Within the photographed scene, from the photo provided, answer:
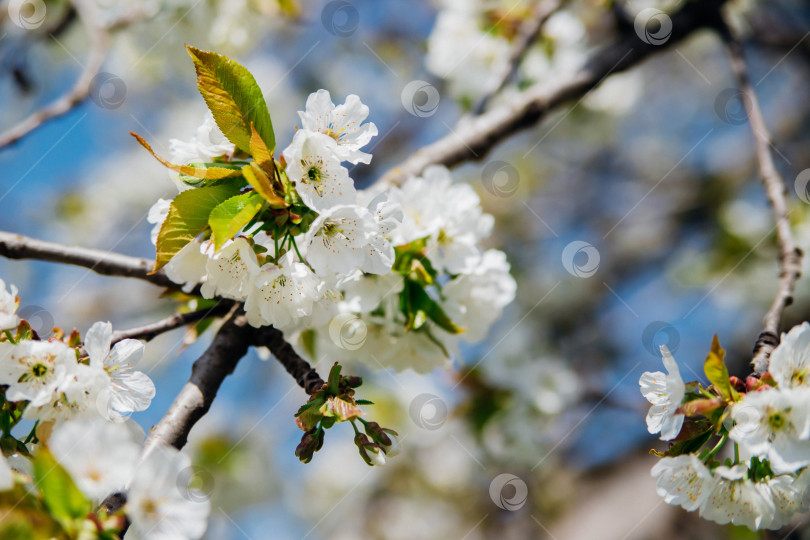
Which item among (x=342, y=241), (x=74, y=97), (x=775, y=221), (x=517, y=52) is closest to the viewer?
(x=342, y=241)

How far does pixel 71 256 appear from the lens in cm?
118

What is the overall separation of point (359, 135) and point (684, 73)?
15.3 feet

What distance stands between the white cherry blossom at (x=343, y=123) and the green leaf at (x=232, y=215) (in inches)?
6.3

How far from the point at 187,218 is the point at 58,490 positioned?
426 millimetres

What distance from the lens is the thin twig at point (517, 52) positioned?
1.92m

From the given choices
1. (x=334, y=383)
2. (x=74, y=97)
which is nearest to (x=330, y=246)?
(x=334, y=383)

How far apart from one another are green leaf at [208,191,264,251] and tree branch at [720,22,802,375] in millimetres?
911

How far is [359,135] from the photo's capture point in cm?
105

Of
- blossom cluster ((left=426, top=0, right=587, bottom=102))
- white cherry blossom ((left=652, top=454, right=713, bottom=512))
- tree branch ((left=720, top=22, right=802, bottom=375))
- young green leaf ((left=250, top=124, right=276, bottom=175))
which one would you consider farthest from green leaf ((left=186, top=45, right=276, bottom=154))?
blossom cluster ((left=426, top=0, right=587, bottom=102))

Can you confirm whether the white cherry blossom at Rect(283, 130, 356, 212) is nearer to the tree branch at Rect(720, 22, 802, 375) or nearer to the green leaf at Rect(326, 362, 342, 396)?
the green leaf at Rect(326, 362, 342, 396)

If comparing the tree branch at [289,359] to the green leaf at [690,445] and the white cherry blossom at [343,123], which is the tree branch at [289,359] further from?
the green leaf at [690,445]

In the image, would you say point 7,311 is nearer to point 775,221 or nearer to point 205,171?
point 205,171

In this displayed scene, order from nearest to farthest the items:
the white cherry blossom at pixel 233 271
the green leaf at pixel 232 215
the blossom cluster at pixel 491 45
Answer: the green leaf at pixel 232 215 → the white cherry blossom at pixel 233 271 → the blossom cluster at pixel 491 45

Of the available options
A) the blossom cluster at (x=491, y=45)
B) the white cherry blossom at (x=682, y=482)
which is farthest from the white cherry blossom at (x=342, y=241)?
the blossom cluster at (x=491, y=45)
